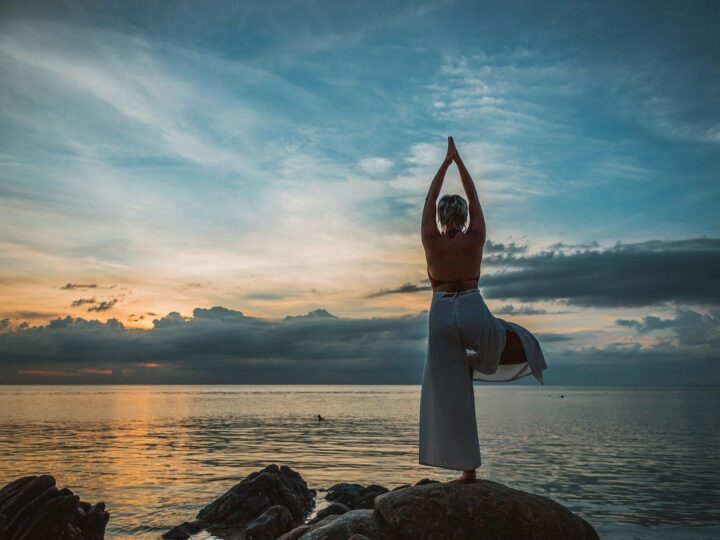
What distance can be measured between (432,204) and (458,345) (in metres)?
1.91

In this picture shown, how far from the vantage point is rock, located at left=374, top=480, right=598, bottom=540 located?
8219 millimetres

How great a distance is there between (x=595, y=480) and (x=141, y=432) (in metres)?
A: 45.0

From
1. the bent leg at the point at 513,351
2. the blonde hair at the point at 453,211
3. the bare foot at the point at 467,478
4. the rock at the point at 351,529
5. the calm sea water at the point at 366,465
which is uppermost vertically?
the blonde hair at the point at 453,211

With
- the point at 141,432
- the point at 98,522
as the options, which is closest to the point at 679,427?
the point at 141,432

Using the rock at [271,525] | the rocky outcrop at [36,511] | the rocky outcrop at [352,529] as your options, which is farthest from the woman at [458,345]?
the rock at [271,525]

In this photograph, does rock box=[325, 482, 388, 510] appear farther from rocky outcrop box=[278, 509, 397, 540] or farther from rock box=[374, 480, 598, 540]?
rock box=[374, 480, 598, 540]

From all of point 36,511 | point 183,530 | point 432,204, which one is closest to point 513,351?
point 432,204

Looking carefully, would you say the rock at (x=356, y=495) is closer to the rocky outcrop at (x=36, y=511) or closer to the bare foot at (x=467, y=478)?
the rocky outcrop at (x=36, y=511)

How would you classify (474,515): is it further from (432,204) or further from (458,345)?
(432,204)

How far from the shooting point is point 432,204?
26.4ft

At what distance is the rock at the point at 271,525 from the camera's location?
17.2 m

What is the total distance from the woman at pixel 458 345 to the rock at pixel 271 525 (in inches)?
441

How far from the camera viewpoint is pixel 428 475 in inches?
1215

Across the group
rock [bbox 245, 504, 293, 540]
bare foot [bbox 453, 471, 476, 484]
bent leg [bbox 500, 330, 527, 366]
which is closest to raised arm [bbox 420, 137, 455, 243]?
bent leg [bbox 500, 330, 527, 366]
